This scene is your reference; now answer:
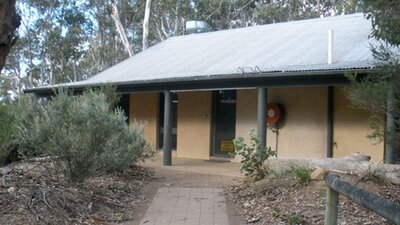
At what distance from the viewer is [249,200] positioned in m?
8.07

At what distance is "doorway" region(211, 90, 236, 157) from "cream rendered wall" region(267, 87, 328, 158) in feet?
4.87

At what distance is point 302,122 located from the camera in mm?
13828

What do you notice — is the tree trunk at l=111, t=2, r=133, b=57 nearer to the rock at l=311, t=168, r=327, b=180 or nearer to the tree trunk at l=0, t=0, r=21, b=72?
the rock at l=311, t=168, r=327, b=180

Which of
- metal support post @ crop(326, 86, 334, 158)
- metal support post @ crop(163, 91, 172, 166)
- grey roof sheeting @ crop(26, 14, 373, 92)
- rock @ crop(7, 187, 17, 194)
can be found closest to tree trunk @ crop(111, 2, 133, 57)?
grey roof sheeting @ crop(26, 14, 373, 92)

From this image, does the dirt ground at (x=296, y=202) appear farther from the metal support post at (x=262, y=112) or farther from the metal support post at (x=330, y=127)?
the metal support post at (x=330, y=127)

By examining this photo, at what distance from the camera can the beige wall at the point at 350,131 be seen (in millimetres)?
12461

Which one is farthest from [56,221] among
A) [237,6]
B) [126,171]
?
[237,6]

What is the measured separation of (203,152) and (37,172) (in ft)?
25.5

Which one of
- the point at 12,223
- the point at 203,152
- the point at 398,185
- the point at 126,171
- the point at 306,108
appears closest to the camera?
the point at 12,223

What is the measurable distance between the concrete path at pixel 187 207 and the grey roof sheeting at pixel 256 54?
12.9 ft

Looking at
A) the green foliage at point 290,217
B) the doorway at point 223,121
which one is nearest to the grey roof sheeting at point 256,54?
the doorway at point 223,121

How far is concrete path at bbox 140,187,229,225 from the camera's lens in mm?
6945

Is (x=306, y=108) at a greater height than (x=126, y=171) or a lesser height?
greater

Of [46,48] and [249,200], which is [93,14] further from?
[249,200]
